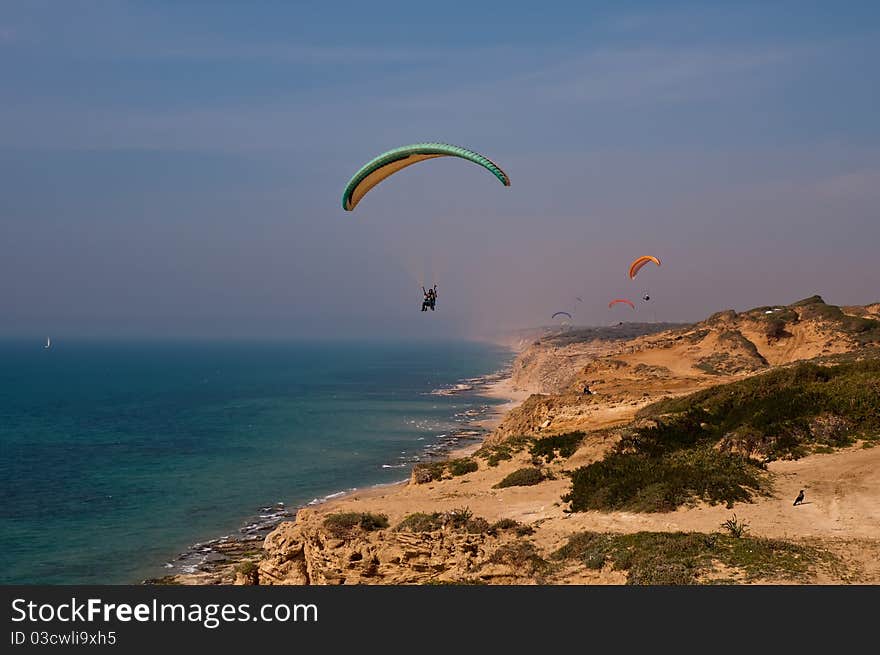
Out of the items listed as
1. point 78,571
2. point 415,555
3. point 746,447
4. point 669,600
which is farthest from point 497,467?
point 78,571

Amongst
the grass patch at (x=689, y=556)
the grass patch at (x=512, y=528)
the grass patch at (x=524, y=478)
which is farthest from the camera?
the grass patch at (x=524, y=478)

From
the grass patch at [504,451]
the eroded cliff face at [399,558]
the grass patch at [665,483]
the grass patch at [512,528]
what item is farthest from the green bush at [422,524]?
the grass patch at [504,451]

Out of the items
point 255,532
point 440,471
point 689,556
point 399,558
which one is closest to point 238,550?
point 255,532

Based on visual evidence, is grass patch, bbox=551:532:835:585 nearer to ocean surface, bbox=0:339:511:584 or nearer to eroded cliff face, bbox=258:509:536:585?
eroded cliff face, bbox=258:509:536:585

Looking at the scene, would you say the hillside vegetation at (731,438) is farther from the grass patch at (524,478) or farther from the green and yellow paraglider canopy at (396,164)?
the green and yellow paraglider canopy at (396,164)

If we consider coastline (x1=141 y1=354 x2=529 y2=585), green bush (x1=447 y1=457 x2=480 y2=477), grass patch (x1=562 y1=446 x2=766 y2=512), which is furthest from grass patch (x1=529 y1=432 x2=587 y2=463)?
coastline (x1=141 y1=354 x2=529 y2=585)
